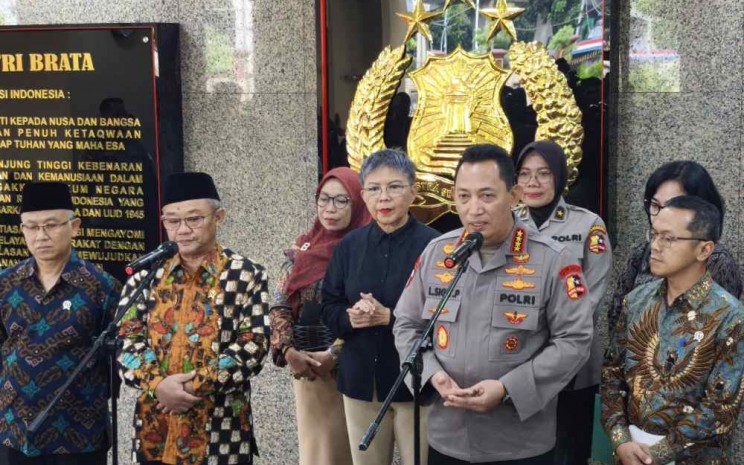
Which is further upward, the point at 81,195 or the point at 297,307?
the point at 81,195

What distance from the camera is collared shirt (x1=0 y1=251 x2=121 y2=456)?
380cm

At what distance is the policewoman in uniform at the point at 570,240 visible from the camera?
3.89 m

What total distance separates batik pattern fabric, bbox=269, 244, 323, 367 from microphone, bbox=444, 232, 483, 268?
4.18 ft

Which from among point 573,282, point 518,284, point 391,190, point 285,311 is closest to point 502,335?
point 518,284

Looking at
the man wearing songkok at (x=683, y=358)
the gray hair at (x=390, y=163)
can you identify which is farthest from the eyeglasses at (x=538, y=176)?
the man wearing songkok at (x=683, y=358)

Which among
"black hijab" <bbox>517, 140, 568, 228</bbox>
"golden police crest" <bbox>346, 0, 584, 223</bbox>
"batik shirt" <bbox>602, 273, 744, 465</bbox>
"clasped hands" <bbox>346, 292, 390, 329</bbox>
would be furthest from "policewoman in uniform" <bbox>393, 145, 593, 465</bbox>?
"golden police crest" <bbox>346, 0, 584, 223</bbox>

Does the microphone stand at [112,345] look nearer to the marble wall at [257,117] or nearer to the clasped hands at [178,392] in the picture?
the clasped hands at [178,392]

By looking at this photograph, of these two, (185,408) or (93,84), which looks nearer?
(185,408)

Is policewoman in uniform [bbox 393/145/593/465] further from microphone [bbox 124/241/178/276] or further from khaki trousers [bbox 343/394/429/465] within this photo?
microphone [bbox 124/241/178/276]

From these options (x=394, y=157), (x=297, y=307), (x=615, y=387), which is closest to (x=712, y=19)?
(x=394, y=157)

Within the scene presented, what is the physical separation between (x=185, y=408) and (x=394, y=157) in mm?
1259

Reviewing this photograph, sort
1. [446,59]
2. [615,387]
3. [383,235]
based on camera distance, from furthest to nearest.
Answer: [446,59] → [383,235] → [615,387]

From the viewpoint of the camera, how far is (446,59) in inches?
185

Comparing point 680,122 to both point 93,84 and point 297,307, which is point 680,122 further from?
point 93,84
